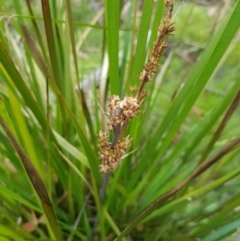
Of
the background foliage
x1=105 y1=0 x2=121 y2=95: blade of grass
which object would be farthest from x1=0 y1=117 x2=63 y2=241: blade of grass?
x1=105 y1=0 x2=121 y2=95: blade of grass

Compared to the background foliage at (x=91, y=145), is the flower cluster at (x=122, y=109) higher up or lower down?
lower down

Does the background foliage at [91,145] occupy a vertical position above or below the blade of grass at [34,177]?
above

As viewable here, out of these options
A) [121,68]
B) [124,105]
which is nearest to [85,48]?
[121,68]

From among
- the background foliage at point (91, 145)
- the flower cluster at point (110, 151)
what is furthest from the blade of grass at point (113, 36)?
the flower cluster at point (110, 151)

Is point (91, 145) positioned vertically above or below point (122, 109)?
above

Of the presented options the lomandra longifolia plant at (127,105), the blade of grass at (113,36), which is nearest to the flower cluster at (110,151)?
the lomandra longifolia plant at (127,105)

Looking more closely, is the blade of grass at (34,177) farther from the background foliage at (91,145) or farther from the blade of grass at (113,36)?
the blade of grass at (113,36)

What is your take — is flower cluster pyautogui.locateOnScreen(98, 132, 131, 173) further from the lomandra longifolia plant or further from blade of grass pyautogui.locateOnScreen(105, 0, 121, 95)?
blade of grass pyautogui.locateOnScreen(105, 0, 121, 95)

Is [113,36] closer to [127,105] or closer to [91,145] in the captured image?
[127,105]

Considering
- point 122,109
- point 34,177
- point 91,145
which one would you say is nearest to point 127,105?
point 122,109

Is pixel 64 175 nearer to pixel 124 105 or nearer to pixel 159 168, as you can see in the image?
pixel 159 168
